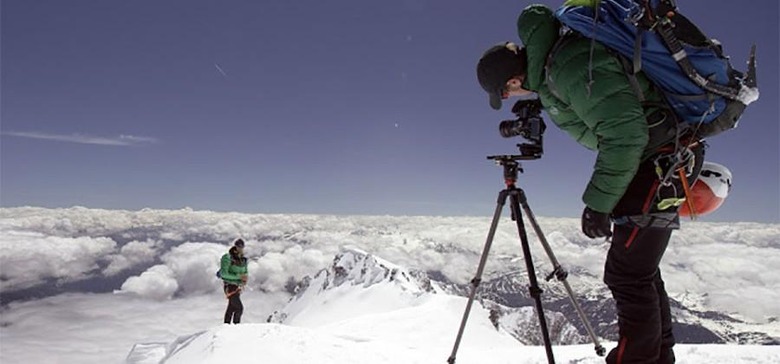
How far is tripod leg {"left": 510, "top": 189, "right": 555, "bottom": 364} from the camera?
12.7 ft

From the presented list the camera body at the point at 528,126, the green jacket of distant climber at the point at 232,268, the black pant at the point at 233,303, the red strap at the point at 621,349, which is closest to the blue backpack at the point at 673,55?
the camera body at the point at 528,126

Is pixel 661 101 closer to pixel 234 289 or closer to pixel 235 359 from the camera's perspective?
pixel 235 359

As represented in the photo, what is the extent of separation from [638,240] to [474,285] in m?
1.77

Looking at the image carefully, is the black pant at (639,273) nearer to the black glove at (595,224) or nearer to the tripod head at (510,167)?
the black glove at (595,224)

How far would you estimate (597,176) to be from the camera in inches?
118

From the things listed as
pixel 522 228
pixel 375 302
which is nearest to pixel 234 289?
pixel 522 228

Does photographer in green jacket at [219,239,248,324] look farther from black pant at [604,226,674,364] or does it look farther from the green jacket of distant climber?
black pant at [604,226,674,364]

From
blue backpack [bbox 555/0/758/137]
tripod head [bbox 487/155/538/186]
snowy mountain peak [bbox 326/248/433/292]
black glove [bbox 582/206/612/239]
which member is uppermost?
blue backpack [bbox 555/0/758/137]

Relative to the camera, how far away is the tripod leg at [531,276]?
388 cm

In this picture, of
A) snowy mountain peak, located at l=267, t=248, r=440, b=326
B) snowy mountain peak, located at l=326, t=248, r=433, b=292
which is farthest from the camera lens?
snowy mountain peak, located at l=326, t=248, r=433, b=292

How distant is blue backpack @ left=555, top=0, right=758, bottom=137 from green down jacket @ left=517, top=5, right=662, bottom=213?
10cm

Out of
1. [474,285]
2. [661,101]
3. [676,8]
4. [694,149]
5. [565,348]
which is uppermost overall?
[676,8]

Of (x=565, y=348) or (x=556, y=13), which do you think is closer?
(x=556, y=13)

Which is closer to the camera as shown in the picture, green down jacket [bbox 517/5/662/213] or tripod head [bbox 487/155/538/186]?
green down jacket [bbox 517/5/662/213]
